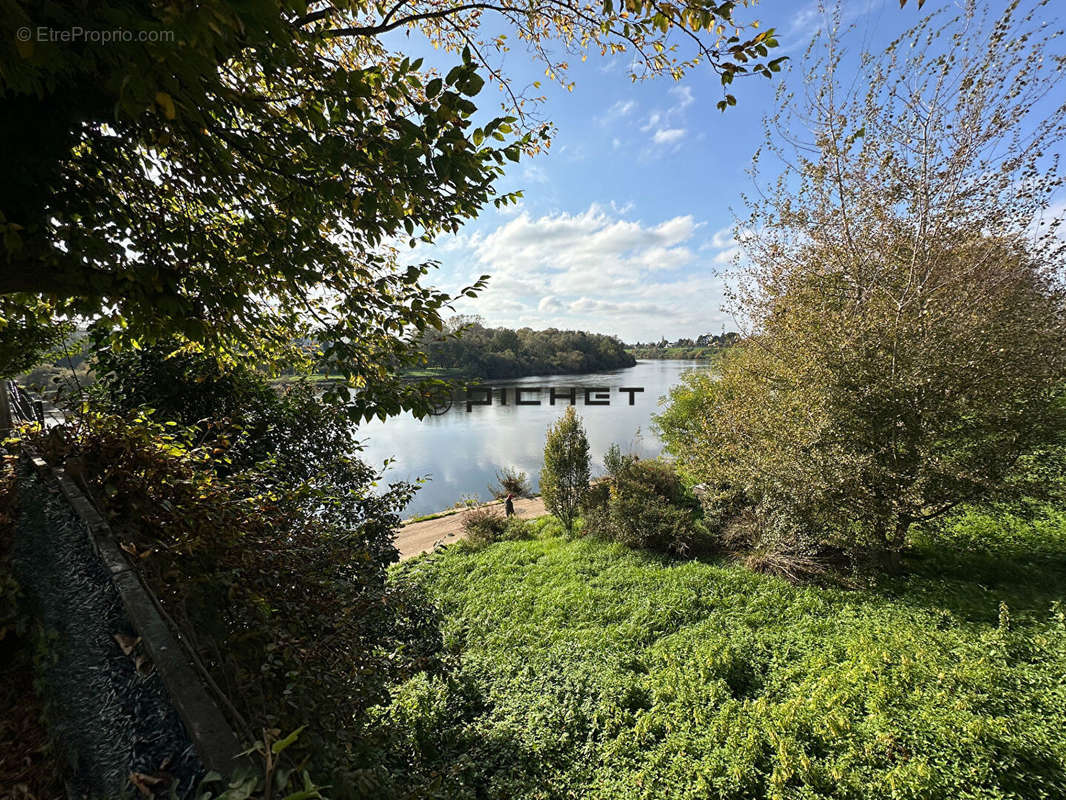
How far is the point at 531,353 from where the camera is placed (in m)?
64.2

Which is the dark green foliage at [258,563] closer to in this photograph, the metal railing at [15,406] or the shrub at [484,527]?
the metal railing at [15,406]

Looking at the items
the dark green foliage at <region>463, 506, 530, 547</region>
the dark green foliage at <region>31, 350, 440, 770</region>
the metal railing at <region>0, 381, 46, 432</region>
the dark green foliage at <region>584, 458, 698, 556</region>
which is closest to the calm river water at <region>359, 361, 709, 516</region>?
the dark green foliage at <region>463, 506, 530, 547</region>

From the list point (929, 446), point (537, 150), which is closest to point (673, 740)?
point (929, 446)

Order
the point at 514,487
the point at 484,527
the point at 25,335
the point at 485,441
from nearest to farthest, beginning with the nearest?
1. the point at 25,335
2. the point at 484,527
3. the point at 514,487
4. the point at 485,441

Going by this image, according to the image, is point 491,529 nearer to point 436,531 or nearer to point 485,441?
point 436,531

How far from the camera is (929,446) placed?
589 centimetres

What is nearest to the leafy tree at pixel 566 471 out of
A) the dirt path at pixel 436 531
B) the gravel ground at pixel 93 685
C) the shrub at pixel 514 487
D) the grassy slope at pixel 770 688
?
the dirt path at pixel 436 531

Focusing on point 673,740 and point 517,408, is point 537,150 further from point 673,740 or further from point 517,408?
point 517,408

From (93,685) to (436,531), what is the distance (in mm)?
15331

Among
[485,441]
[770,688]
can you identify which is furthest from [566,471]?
[485,441]

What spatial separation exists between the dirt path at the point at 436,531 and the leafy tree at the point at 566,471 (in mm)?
3714

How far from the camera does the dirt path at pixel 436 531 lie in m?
14.1

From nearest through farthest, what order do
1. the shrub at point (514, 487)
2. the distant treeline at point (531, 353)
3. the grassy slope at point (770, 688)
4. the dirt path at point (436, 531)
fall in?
the grassy slope at point (770, 688) < the dirt path at point (436, 531) < the shrub at point (514, 487) < the distant treeline at point (531, 353)

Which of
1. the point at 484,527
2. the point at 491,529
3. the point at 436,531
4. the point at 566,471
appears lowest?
the point at 436,531
